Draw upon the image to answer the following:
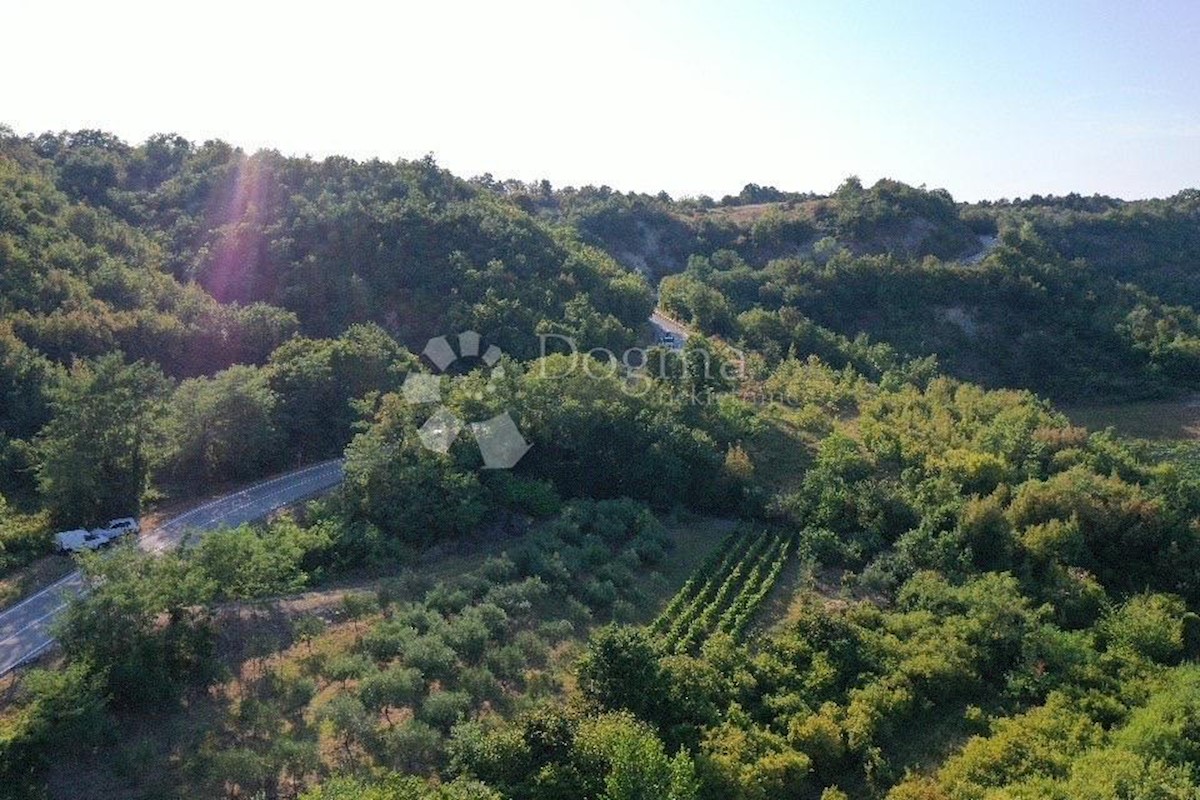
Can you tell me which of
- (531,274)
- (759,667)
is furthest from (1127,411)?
(759,667)

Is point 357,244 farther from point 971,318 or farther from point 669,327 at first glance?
point 971,318

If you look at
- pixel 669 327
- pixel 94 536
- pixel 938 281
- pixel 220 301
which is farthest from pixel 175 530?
pixel 938 281

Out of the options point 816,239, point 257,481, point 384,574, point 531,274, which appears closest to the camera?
point 384,574

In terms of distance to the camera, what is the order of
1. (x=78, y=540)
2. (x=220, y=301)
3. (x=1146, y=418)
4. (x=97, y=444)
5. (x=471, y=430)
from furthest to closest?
(x=1146, y=418)
(x=220, y=301)
(x=471, y=430)
(x=97, y=444)
(x=78, y=540)

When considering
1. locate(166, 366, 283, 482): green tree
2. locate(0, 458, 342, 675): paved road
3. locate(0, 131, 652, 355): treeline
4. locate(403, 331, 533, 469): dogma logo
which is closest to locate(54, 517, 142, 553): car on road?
locate(0, 458, 342, 675): paved road

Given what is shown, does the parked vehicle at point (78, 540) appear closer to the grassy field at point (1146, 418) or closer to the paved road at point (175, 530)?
the paved road at point (175, 530)

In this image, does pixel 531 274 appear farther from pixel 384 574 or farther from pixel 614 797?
pixel 614 797
